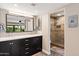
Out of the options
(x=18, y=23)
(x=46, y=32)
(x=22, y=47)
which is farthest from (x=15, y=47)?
(x=46, y=32)

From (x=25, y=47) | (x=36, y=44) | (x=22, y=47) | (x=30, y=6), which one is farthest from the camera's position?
(x=36, y=44)

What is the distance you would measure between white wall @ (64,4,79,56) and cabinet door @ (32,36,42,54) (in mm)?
1495

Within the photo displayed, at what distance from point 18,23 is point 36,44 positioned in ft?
4.03

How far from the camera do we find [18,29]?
12.2 ft

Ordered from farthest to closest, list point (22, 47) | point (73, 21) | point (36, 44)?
point (36, 44), point (22, 47), point (73, 21)

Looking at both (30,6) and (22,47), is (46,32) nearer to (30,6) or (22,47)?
(22,47)

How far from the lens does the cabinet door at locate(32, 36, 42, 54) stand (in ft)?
12.2

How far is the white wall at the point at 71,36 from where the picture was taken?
2357mm

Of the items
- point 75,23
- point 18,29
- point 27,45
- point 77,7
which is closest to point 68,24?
point 75,23

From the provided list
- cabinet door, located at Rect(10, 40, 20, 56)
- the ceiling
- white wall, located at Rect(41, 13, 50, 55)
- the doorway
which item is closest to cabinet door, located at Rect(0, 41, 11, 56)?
cabinet door, located at Rect(10, 40, 20, 56)

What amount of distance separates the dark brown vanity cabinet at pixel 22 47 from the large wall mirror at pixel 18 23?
0.69m

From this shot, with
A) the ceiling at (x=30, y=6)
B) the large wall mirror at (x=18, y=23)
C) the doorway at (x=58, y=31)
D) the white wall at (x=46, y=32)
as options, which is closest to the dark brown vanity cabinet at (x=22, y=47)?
the white wall at (x=46, y=32)

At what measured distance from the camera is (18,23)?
3.72 meters

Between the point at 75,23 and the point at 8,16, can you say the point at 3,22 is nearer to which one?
the point at 8,16
